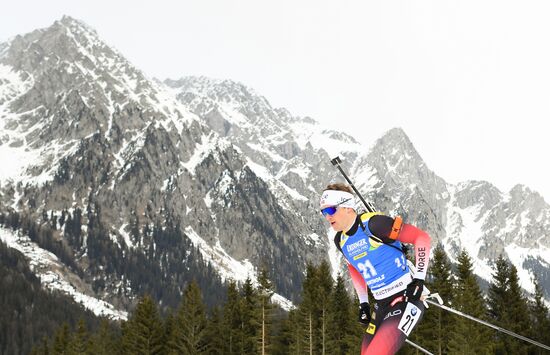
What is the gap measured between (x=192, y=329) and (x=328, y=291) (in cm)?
1214

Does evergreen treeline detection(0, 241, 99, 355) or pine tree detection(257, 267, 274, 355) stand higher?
evergreen treeline detection(0, 241, 99, 355)

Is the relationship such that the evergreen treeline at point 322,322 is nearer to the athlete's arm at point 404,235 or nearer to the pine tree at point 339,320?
the pine tree at point 339,320

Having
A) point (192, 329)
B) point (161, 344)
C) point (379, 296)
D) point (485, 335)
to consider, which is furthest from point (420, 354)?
point (379, 296)

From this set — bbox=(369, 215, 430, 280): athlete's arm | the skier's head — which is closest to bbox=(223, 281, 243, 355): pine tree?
the skier's head

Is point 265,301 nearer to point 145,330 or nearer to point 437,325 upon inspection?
Result: point 145,330

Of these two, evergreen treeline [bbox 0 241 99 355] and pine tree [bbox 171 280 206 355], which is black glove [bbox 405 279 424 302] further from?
evergreen treeline [bbox 0 241 99 355]

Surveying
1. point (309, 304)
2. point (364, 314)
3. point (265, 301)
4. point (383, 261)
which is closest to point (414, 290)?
point (383, 261)

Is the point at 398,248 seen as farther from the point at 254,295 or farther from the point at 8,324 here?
the point at 8,324

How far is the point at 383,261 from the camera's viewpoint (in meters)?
7.83

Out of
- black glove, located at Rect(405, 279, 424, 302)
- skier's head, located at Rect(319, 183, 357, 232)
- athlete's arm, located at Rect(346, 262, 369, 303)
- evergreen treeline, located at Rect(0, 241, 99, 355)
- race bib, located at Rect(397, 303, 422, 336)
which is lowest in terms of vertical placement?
race bib, located at Rect(397, 303, 422, 336)

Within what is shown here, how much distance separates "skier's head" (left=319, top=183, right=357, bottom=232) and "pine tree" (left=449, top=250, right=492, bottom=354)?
2104cm

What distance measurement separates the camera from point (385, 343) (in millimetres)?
7605

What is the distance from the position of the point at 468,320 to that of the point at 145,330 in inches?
1158

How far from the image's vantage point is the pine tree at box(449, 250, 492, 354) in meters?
26.4
